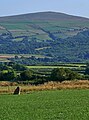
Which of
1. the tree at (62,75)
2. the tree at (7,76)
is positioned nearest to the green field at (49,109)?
the tree at (62,75)

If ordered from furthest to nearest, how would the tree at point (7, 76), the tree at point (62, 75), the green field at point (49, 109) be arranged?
the tree at point (7, 76), the tree at point (62, 75), the green field at point (49, 109)

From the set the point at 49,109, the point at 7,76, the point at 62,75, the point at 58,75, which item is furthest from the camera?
the point at 7,76

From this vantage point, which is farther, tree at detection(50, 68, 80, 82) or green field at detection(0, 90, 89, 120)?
tree at detection(50, 68, 80, 82)

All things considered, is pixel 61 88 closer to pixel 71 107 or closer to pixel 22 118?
pixel 71 107

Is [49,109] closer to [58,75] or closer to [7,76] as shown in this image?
[58,75]

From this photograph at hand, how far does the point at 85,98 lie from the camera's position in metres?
29.7

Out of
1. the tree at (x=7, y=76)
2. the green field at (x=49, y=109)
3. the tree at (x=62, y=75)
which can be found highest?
the green field at (x=49, y=109)

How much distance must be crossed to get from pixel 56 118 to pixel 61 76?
118ft

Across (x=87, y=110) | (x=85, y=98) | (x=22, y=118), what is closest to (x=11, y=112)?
(x=22, y=118)

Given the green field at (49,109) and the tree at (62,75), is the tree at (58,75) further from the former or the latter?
the green field at (49,109)

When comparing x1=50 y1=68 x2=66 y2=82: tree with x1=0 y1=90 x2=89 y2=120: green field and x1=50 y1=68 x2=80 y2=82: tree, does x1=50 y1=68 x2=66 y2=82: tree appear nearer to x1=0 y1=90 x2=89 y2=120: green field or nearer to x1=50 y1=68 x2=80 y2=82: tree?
x1=50 y1=68 x2=80 y2=82: tree

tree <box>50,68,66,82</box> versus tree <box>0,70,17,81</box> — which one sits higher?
tree <box>50,68,66,82</box>

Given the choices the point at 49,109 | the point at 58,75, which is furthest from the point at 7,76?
the point at 49,109

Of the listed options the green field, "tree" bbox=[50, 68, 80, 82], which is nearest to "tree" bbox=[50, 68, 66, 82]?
"tree" bbox=[50, 68, 80, 82]
